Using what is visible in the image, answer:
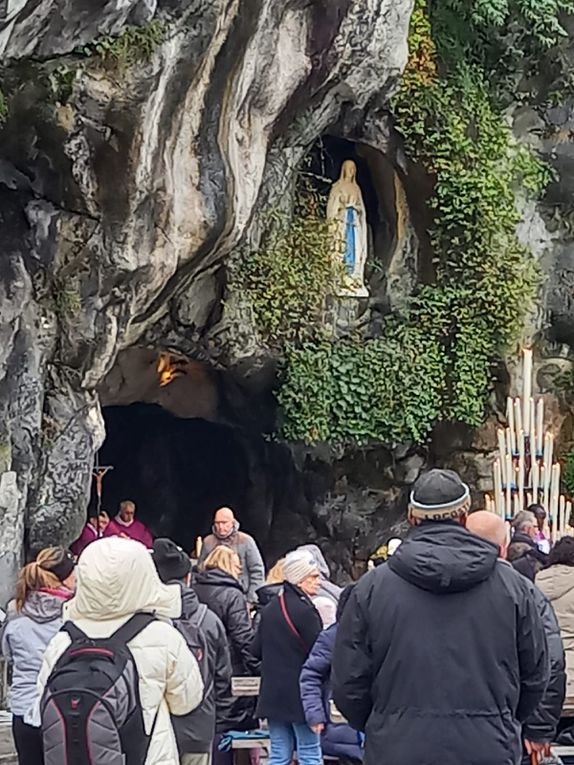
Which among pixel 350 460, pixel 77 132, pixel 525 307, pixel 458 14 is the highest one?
pixel 458 14

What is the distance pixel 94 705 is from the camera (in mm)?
3143

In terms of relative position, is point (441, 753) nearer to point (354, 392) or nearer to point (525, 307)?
point (354, 392)

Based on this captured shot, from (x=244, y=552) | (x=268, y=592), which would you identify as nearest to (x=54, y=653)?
(x=268, y=592)

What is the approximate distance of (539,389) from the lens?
13.9 m

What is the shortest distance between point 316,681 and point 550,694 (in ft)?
3.60

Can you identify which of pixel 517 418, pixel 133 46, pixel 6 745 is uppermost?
pixel 133 46

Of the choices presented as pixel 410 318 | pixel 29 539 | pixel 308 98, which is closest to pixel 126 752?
pixel 29 539

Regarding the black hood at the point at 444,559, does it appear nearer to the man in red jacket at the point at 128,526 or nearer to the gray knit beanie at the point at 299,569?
the gray knit beanie at the point at 299,569

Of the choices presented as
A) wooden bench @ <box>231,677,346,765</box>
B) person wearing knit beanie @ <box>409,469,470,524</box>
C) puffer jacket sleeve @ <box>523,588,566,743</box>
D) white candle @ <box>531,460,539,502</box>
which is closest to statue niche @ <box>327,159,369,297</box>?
white candle @ <box>531,460,539,502</box>

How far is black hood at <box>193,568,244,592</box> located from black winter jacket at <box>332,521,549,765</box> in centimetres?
213

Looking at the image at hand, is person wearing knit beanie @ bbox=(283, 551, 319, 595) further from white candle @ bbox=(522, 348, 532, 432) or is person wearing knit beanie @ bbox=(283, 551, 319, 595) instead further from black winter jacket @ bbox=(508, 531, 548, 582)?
white candle @ bbox=(522, 348, 532, 432)

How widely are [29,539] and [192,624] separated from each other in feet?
17.4

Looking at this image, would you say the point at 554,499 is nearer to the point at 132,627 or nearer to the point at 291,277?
the point at 291,277

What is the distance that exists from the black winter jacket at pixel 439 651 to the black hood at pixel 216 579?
2134mm
